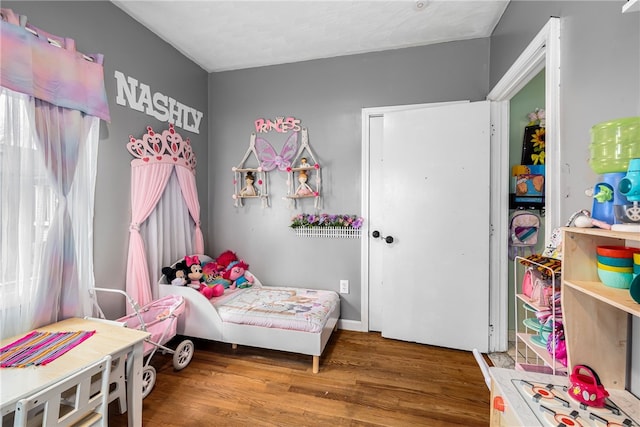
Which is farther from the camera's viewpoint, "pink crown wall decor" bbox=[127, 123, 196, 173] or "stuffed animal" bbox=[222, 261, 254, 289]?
"stuffed animal" bbox=[222, 261, 254, 289]

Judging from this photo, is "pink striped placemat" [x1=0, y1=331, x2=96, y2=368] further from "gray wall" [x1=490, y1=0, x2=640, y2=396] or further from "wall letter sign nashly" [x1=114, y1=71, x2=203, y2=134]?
"gray wall" [x1=490, y1=0, x2=640, y2=396]

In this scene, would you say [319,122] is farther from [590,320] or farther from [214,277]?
[590,320]

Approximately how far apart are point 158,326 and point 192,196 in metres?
1.20

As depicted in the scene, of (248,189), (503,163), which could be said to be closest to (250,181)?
(248,189)

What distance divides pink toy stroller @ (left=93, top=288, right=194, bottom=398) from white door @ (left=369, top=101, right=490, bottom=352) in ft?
5.41

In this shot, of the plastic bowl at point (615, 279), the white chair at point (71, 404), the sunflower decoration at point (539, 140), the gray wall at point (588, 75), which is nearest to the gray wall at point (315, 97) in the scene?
the gray wall at point (588, 75)

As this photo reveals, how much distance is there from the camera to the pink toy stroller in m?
1.60

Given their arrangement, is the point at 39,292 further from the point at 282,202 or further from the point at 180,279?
the point at 282,202

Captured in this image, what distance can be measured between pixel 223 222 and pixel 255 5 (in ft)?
6.37

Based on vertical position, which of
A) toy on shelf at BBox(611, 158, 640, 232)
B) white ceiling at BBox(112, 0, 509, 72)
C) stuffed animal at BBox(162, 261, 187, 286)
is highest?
white ceiling at BBox(112, 0, 509, 72)

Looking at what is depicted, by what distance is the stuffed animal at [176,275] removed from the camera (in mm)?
2072

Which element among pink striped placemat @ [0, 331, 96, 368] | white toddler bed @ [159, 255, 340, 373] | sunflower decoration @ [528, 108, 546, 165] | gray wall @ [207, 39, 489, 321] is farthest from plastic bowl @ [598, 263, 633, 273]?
pink striped placemat @ [0, 331, 96, 368]

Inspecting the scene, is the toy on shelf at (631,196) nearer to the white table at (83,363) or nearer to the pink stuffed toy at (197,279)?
the white table at (83,363)

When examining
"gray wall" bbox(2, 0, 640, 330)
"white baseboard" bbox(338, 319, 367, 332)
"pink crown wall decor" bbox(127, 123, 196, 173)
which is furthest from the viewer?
"white baseboard" bbox(338, 319, 367, 332)
